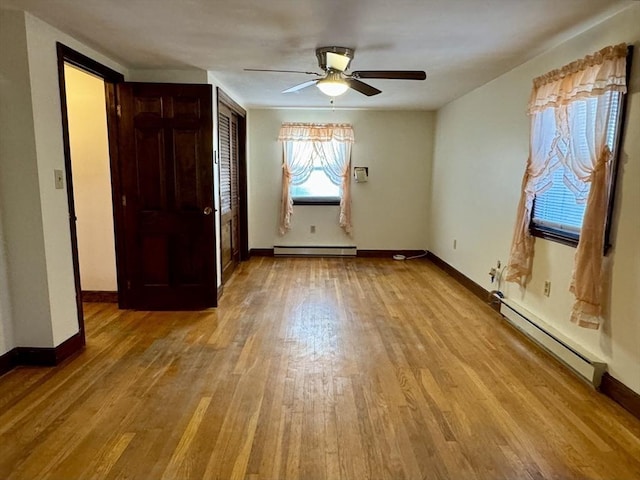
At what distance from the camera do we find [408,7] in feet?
7.23

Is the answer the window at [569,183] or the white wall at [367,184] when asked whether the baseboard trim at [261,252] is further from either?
the window at [569,183]

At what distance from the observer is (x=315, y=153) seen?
6.04 m

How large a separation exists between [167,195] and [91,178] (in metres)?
0.84

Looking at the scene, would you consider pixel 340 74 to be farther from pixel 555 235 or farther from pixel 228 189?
pixel 228 189

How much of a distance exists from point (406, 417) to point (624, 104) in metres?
2.19

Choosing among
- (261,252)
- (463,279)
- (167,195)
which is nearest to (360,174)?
(261,252)

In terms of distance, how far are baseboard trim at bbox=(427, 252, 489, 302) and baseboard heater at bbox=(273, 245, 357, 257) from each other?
126 cm

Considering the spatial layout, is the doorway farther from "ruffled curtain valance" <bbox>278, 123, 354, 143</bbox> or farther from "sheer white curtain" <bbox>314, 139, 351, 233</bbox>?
"sheer white curtain" <bbox>314, 139, 351, 233</bbox>

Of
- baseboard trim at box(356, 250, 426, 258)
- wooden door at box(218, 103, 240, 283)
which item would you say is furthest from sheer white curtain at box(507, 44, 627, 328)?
baseboard trim at box(356, 250, 426, 258)

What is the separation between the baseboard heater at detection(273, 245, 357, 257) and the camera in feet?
20.5

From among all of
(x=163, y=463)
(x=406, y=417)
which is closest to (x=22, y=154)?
(x=163, y=463)

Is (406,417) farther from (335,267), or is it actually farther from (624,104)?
(335,267)

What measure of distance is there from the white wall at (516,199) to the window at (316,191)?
1.55m

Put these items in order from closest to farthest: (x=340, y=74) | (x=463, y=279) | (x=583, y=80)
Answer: (x=583, y=80), (x=340, y=74), (x=463, y=279)
